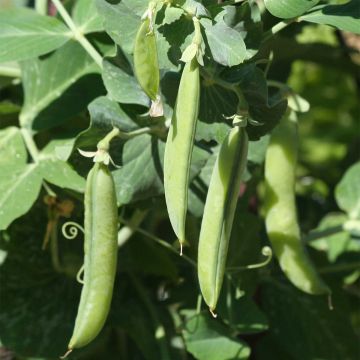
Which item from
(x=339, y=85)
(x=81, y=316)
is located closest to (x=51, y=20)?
(x=81, y=316)

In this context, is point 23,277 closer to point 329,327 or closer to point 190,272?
point 190,272

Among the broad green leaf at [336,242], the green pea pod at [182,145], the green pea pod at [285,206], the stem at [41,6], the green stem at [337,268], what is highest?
the green pea pod at [182,145]

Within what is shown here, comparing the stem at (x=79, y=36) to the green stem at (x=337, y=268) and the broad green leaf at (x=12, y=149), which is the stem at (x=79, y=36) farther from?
the green stem at (x=337, y=268)

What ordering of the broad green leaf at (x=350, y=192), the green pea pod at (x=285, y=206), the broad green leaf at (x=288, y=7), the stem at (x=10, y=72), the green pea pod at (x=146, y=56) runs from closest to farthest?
the green pea pod at (x=146, y=56), the broad green leaf at (x=288, y=7), the green pea pod at (x=285, y=206), the stem at (x=10, y=72), the broad green leaf at (x=350, y=192)

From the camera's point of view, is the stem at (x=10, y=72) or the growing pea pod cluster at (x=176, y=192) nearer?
the growing pea pod cluster at (x=176, y=192)

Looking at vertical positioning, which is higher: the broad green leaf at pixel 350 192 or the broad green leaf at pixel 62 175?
the broad green leaf at pixel 62 175

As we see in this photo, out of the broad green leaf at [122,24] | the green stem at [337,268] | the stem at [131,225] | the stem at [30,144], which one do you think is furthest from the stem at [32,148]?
the green stem at [337,268]

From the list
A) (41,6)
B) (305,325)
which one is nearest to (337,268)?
(305,325)
